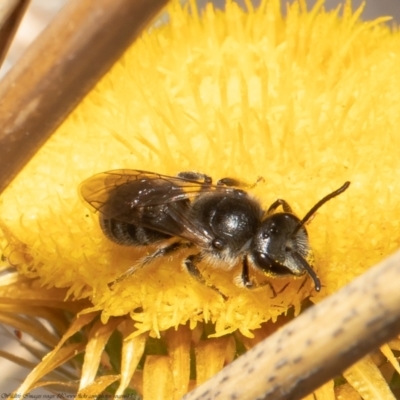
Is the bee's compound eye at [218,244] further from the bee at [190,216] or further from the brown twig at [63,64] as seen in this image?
the brown twig at [63,64]

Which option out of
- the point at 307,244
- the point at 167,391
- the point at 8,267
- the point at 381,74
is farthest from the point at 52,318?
the point at 381,74

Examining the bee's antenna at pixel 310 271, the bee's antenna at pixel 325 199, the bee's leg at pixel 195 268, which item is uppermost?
the bee's antenna at pixel 325 199

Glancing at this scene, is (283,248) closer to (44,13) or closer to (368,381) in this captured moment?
(368,381)

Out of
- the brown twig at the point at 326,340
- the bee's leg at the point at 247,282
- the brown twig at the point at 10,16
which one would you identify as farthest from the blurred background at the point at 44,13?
the brown twig at the point at 326,340

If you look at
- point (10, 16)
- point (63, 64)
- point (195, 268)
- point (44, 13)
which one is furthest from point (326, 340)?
point (44, 13)

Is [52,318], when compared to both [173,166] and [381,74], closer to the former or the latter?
[173,166]

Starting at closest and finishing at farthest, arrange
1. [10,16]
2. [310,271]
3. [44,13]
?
[10,16], [310,271], [44,13]

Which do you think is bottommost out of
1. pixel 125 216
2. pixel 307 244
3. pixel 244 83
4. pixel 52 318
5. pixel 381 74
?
pixel 52 318
